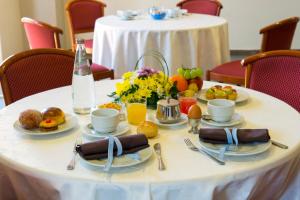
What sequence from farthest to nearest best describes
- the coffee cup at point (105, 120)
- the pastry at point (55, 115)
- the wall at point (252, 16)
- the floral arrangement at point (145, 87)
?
the wall at point (252, 16) < the floral arrangement at point (145, 87) < the pastry at point (55, 115) < the coffee cup at point (105, 120)

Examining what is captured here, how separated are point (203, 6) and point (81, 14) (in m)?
1.28

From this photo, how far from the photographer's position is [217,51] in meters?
3.45

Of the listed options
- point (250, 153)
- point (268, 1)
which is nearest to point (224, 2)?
point (268, 1)

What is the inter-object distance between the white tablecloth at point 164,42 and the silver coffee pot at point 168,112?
69.8 inches

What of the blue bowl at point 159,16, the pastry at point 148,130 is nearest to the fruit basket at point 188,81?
the pastry at point 148,130

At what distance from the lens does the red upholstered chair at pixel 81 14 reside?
14.6ft

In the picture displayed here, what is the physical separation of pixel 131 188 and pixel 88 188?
12 centimetres

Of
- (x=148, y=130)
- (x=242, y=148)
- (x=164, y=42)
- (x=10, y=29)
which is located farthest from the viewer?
(x=10, y=29)

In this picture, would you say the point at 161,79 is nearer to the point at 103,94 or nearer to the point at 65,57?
the point at 103,94

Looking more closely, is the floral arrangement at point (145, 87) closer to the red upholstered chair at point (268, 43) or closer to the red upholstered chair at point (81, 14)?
the red upholstered chair at point (268, 43)

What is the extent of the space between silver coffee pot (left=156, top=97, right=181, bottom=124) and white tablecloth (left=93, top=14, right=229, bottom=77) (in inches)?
69.8

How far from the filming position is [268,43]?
3326 millimetres

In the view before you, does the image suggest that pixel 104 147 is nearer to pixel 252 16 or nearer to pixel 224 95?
pixel 224 95

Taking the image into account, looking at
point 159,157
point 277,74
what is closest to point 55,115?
point 159,157
